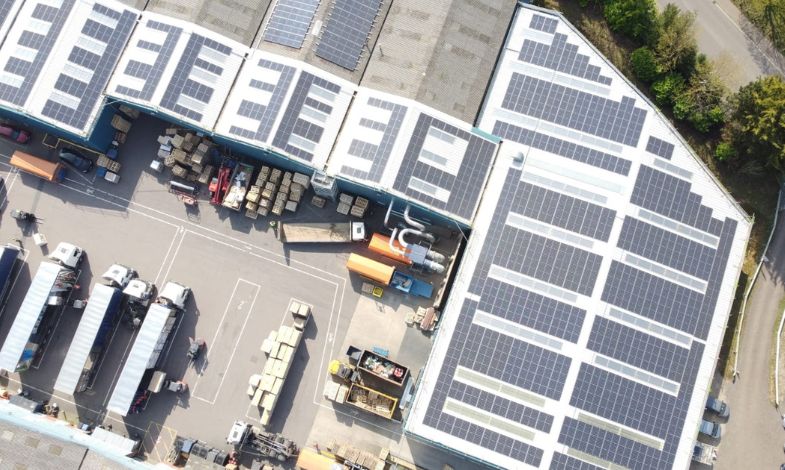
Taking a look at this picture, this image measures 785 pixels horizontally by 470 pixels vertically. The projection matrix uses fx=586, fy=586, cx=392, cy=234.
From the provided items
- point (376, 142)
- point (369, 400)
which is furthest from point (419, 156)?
point (369, 400)

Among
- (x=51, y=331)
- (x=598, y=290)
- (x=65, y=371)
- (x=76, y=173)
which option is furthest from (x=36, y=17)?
(x=598, y=290)

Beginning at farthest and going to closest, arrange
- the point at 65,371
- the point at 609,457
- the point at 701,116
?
the point at 701,116 → the point at 65,371 → the point at 609,457

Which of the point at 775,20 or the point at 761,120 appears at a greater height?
the point at 775,20

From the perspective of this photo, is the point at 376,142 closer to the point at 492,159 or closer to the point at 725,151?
the point at 492,159

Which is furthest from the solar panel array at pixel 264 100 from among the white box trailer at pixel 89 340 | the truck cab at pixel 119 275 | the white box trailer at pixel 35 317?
the white box trailer at pixel 35 317

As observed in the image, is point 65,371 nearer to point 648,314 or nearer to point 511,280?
point 511,280

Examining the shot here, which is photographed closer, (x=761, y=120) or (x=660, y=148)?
(x=761, y=120)

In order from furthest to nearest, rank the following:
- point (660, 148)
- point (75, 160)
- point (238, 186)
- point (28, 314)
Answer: point (75, 160) → point (238, 186) → point (28, 314) → point (660, 148)
